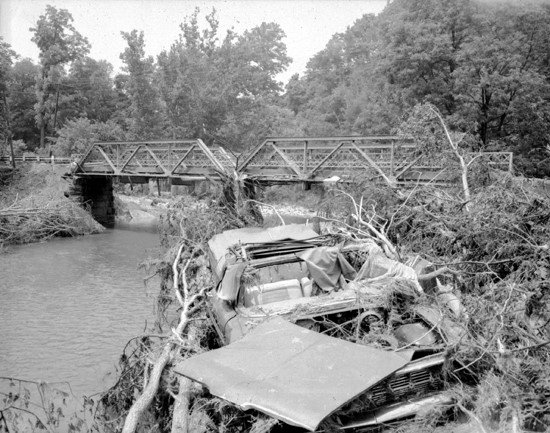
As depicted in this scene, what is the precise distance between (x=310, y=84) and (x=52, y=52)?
30.9 meters

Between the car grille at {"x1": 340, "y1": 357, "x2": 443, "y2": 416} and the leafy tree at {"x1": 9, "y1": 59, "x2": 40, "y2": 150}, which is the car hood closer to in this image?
the car grille at {"x1": 340, "y1": 357, "x2": 443, "y2": 416}

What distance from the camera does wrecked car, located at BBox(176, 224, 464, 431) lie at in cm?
443

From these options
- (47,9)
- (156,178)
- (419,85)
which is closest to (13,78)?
(47,9)

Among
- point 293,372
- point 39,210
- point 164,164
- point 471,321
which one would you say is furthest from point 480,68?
point 293,372

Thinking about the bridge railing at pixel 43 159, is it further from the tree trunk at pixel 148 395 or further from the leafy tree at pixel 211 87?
the tree trunk at pixel 148 395

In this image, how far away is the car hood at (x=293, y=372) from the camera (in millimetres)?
4152

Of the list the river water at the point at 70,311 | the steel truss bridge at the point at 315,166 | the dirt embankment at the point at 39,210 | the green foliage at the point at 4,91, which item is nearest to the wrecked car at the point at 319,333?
the river water at the point at 70,311

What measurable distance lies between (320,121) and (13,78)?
1185 inches

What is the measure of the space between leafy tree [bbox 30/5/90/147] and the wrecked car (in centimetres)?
4435

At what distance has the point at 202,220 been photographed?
Result: 13336mm

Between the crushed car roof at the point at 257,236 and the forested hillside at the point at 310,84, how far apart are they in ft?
16.4

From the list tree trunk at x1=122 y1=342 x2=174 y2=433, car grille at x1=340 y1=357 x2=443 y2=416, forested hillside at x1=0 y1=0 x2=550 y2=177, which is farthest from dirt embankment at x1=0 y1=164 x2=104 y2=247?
car grille at x1=340 y1=357 x2=443 y2=416

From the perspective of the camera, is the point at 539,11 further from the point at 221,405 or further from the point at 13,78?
the point at 13,78

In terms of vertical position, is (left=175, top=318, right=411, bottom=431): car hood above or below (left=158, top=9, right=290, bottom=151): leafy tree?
below
